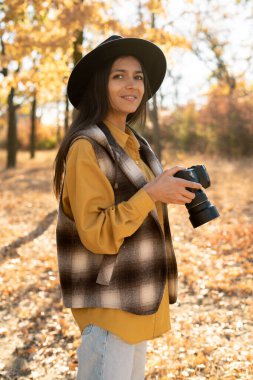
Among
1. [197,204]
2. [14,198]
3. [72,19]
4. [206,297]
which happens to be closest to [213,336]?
[206,297]

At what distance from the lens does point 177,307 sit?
4566mm

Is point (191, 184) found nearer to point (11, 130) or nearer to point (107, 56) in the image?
point (107, 56)

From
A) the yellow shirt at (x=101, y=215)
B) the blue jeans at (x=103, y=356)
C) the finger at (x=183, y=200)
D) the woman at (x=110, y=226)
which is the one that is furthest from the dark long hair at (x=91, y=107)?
the blue jeans at (x=103, y=356)

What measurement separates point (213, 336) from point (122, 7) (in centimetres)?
603

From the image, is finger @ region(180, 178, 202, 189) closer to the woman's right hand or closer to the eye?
the woman's right hand

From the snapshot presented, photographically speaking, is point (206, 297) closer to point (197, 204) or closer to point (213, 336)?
point (213, 336)

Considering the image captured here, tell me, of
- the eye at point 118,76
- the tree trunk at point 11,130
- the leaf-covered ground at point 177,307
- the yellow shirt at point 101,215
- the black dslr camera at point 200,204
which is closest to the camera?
the yellow shirt at point 101,215

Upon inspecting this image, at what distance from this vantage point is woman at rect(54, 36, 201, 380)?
66.1 inches

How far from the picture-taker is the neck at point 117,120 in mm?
1977

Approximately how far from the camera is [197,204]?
71.8 inches

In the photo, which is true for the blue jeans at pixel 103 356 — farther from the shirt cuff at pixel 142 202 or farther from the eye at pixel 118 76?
the eye at pixel 118 76

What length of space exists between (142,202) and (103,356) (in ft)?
1.94

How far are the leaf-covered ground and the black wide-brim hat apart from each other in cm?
218

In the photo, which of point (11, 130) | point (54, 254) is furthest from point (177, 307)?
point (11, 130)
